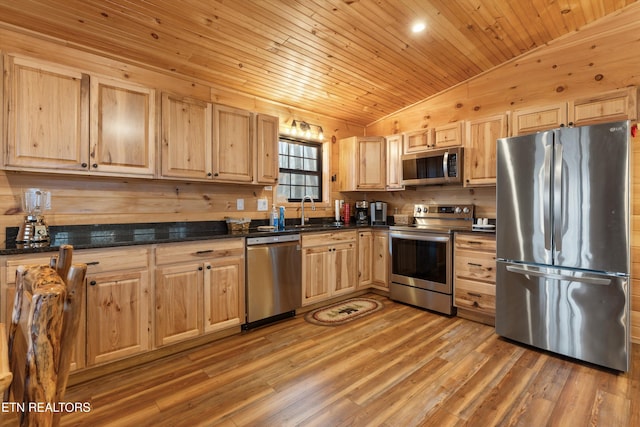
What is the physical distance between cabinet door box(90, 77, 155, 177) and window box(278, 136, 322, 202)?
1.73m

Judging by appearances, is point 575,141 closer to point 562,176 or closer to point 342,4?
point 562,176

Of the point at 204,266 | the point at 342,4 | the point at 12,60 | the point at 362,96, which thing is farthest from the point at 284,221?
the point at 12,60

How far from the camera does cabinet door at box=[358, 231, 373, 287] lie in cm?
408

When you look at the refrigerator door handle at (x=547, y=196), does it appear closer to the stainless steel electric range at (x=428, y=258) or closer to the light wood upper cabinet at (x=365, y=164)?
the stainless steel electric range at (x=428, y=258)

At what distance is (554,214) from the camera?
251 cm

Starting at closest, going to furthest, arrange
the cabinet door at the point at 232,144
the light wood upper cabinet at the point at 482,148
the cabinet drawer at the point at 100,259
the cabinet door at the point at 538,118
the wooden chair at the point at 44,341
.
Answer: the wooden chair at the point at 44,341, the cabinet drawer at the point at 100,259, the cabinet door at the point at 538,118, the cabinet door at the point at 232,144, the light wood upper cabinet at the point at 482,148

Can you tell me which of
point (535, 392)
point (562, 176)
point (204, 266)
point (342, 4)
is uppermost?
point (342, 4)

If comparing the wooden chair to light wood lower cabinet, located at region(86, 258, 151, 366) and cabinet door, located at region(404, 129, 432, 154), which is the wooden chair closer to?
light wood lower cabinet, located at region(86, 258, 151, 366)

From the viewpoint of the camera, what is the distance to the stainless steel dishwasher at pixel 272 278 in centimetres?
298

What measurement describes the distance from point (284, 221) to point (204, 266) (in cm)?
142

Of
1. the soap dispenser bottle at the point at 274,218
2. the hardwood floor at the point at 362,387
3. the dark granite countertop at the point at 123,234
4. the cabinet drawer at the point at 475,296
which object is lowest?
the hardwood floor at the point at 362,387

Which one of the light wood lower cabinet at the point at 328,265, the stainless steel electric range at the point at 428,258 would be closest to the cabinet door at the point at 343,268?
the light wood lower cabinet at the point at 328,265

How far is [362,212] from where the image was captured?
4.61 m

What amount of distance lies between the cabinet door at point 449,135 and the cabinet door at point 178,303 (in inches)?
116
